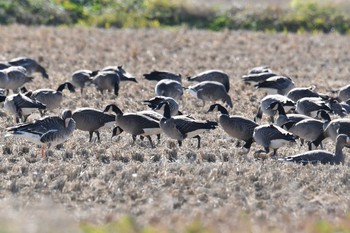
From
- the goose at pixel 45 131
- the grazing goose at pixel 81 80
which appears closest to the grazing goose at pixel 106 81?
the grazing goose at pixel 81 80

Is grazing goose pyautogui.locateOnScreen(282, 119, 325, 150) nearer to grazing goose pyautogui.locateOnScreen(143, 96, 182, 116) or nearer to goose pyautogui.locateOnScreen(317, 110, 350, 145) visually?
goose pyautogui.locateOnScreen(317, 110, 350, 145)

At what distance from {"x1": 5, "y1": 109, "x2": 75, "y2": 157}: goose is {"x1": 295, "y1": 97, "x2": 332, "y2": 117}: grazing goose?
5424mm

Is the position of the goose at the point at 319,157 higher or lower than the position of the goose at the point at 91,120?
lower

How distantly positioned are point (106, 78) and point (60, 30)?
16.5 m

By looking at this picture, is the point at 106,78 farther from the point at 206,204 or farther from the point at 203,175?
the point at 206,204

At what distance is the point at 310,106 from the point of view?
1889 centimetres

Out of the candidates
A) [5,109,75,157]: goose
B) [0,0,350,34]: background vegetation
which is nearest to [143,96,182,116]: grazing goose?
[5,109,75,157]: goose

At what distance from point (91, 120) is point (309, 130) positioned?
396 cm

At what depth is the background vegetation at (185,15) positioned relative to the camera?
45.1 metres

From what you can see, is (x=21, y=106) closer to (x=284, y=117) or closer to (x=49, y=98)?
(x=49, y=98)

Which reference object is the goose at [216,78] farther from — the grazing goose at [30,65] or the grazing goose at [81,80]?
the grazing goose at [30,65]

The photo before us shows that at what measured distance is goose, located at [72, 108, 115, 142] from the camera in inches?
664

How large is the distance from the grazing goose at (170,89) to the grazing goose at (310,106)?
128 inches

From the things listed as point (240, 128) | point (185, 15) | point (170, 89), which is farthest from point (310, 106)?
point (185, 15)
